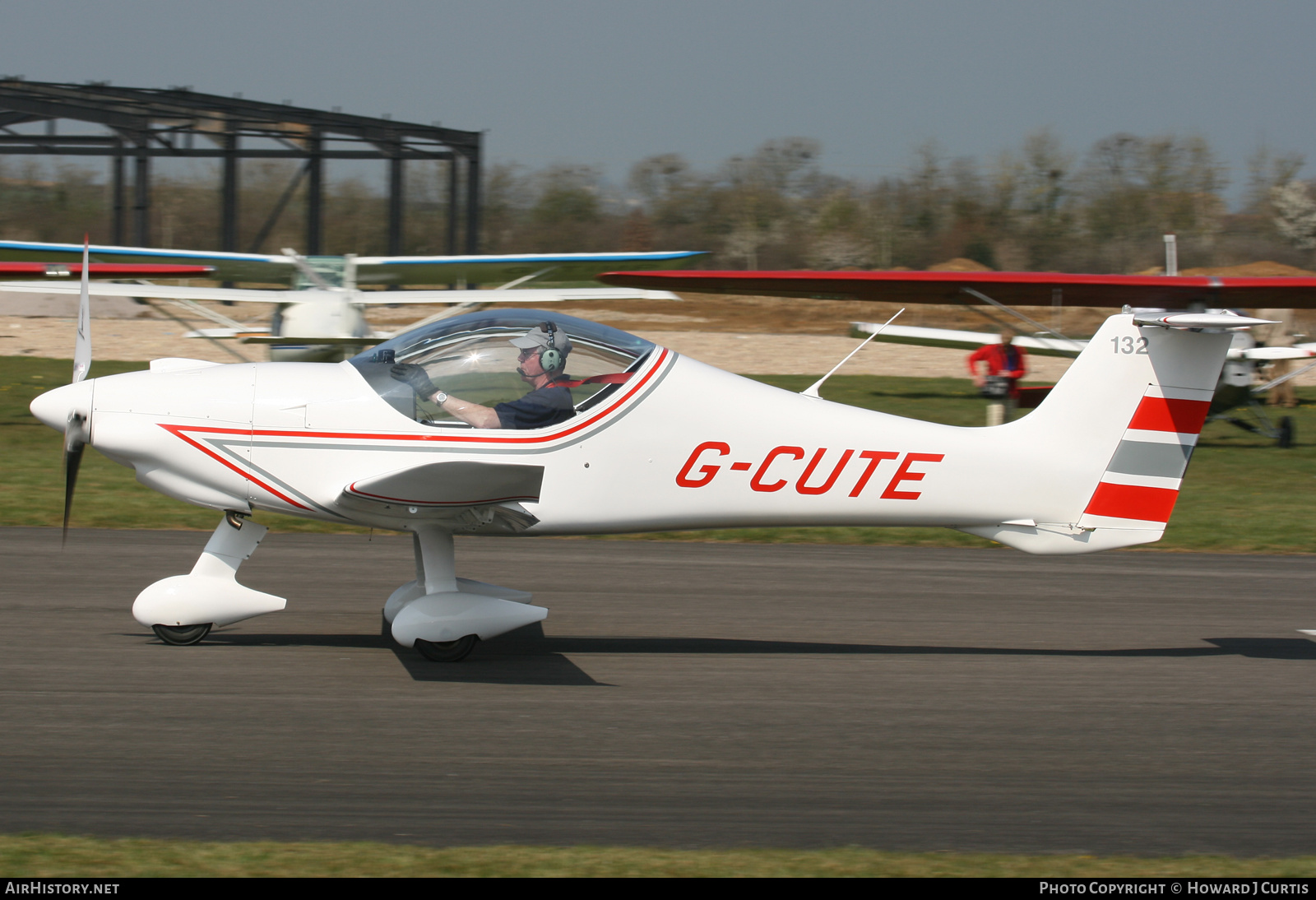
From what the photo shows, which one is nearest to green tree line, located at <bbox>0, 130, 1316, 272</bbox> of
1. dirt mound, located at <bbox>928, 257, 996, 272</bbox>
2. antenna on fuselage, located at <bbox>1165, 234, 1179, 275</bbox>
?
dirt mound, located at <bbox>928, 257, 996, 272</bbox>

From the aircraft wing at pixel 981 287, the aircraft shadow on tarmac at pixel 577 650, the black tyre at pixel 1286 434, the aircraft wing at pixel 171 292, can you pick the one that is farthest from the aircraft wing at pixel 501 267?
the aircraft shadow on tarmac at pixel 577 650

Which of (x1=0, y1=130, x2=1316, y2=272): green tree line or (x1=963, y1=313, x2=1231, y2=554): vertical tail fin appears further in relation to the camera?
(x1=0, y1=130, x2=1316, y2=272): green tree line

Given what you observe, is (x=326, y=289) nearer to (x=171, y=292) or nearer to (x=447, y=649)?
(x=171, y=292)

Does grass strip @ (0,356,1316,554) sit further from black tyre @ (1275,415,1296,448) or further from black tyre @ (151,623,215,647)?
black tyre @ (151,623,215,647)

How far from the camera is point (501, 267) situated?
1942 cm

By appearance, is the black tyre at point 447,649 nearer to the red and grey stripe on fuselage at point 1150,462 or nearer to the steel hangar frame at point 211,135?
the red and grey stripe on fuselage at point 1150,462

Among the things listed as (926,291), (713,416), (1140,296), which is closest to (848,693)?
(713,416)

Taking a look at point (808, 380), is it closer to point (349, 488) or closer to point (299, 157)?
point (299, 157)

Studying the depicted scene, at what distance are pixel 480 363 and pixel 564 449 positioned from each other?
0.61 meters

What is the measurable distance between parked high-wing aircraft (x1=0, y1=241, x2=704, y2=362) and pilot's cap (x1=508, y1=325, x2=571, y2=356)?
385 inches

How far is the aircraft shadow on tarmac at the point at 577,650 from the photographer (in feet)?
19.1

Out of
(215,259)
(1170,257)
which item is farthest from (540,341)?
(215,259)

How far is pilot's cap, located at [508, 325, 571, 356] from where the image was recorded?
5836 mm
